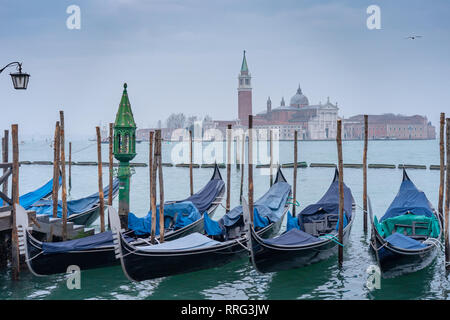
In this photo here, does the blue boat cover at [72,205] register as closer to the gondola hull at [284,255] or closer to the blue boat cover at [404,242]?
the gondola hull at [284,255]

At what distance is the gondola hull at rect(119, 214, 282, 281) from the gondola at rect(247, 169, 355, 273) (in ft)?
2.13

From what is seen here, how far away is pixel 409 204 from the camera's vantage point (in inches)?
357

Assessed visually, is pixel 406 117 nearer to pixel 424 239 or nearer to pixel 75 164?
pixel 75 164

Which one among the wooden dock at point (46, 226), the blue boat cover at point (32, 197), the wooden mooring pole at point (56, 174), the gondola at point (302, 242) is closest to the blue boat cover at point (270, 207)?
the gondola at point (302, 242)

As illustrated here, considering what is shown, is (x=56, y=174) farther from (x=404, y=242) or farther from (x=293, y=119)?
(x=293, y=119)

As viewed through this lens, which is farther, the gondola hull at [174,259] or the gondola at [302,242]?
the gondola at [302,242]

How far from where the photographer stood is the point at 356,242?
9.20 m

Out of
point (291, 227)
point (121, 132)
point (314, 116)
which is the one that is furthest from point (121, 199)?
point (314, 116)

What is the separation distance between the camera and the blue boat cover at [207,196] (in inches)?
395

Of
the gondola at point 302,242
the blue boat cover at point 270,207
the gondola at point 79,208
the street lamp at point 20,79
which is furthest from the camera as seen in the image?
the gondola at point 79,208

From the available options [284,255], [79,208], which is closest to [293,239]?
[284,255]

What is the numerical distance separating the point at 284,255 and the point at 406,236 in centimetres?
160

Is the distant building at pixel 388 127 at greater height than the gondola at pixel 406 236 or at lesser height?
greater
